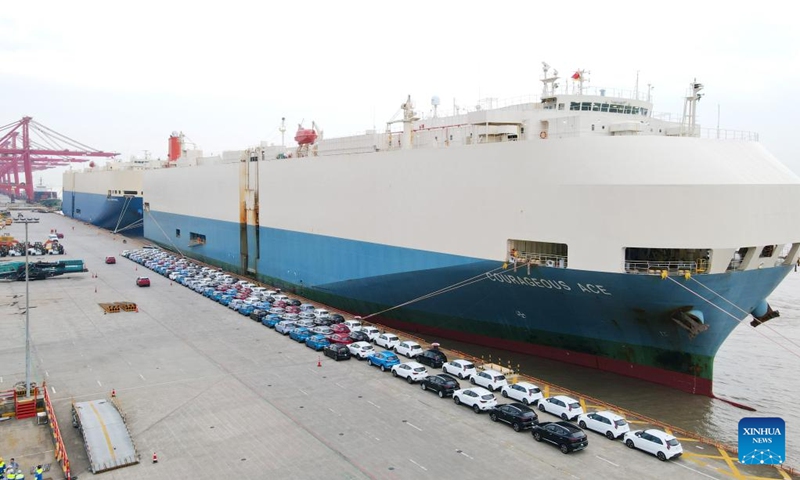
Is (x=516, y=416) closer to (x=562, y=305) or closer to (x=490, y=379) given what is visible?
(x=490, y=379)

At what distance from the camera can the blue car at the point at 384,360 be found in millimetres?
25672

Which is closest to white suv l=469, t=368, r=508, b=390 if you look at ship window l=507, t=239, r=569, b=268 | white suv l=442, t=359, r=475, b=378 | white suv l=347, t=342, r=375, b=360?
white suv l=442, t=359, r=475, b=378

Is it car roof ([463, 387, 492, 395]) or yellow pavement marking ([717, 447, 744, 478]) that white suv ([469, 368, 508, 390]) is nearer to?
car roof ([463, 387, 492, 395])

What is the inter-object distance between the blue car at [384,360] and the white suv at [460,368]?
217 cm

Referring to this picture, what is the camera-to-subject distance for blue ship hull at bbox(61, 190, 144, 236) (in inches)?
3600

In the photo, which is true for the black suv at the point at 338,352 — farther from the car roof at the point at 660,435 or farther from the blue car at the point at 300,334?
the car roof at the point at 660,435

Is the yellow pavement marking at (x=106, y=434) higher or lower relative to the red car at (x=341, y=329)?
lower

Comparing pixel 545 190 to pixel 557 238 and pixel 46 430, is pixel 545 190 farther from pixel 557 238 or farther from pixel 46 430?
pixel 46 430

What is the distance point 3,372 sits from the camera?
85.2ft

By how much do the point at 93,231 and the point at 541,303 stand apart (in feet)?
305

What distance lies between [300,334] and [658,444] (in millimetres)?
18095

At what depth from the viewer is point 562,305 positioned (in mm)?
25891

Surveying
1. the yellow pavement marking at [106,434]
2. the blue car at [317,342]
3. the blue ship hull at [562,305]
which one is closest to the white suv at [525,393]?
the blue ship hull at [562,305]

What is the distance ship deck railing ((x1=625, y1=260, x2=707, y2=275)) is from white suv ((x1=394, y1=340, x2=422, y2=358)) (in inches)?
384
